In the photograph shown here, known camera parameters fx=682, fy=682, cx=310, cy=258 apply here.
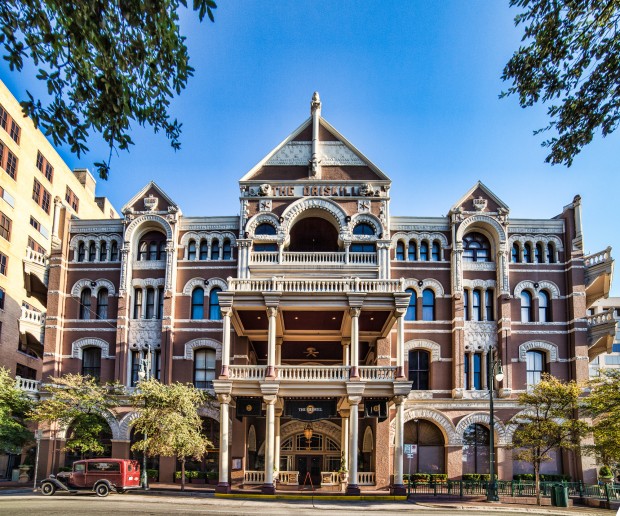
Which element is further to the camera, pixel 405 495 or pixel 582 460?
pixel 582 460

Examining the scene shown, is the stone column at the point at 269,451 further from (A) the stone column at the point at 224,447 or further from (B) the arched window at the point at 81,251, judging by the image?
(B) the arched window at the point at 81,251

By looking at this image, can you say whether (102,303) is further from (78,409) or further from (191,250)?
(78,409)

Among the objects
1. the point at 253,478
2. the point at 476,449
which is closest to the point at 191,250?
the point at 253,478

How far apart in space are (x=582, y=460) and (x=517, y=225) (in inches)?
568

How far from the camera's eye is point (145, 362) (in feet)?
131

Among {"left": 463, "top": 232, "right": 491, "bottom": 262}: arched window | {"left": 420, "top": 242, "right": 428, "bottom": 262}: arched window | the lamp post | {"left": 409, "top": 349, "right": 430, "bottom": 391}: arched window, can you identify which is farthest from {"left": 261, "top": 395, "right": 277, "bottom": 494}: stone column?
{"left": 463, "top": 232, "right": 491, "bottom": 262}: arched window

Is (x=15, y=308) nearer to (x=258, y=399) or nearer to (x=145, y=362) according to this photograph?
(x=145, y=362)

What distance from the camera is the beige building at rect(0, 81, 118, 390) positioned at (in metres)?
45.4

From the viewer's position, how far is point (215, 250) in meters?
43.7

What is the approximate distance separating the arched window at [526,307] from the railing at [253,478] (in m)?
18.7

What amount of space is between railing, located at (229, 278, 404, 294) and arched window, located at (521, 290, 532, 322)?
11.6 metres

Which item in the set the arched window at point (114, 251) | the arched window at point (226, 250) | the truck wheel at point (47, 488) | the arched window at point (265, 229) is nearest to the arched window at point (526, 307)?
the arched window at point (265, 229)

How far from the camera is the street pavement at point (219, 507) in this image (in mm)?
23781

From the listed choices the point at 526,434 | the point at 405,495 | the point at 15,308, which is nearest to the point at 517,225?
the point at 526,434
